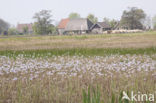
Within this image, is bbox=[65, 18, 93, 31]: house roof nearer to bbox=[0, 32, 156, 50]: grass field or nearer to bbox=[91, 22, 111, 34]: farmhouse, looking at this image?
bbox=[91, 22, 111, 34]: farmhouse

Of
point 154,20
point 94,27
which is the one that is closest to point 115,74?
point 94,27

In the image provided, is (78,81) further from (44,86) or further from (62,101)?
(62,101)

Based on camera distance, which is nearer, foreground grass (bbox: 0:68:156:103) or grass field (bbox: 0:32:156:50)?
foreground grass (bbox: 0:68:156:103)

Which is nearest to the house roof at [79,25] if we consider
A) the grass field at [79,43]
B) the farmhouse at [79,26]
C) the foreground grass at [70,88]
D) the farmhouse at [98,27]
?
the farmhouse at [79,26]

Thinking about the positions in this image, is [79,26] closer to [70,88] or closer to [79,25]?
[79,25]

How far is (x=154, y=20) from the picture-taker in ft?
528

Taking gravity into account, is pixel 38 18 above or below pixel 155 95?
above

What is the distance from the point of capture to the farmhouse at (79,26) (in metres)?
86.4

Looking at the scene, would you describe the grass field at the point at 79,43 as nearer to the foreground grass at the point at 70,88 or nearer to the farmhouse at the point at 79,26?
the foreground grass at the point at 70,88

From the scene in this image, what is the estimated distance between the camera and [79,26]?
87125 mm

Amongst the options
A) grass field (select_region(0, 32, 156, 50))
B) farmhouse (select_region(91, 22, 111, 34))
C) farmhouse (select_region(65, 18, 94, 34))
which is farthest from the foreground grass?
farmhouse (select_region(65, 18, 94, 34))

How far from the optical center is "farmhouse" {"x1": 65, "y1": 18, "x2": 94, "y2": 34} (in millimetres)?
86412

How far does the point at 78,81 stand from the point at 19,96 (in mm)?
1620

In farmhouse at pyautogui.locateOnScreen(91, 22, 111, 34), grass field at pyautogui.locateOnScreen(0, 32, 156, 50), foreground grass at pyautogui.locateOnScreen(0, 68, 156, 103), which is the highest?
farmhouse at pyautogui.locateOnScreen(91, 22, 111, 34)
